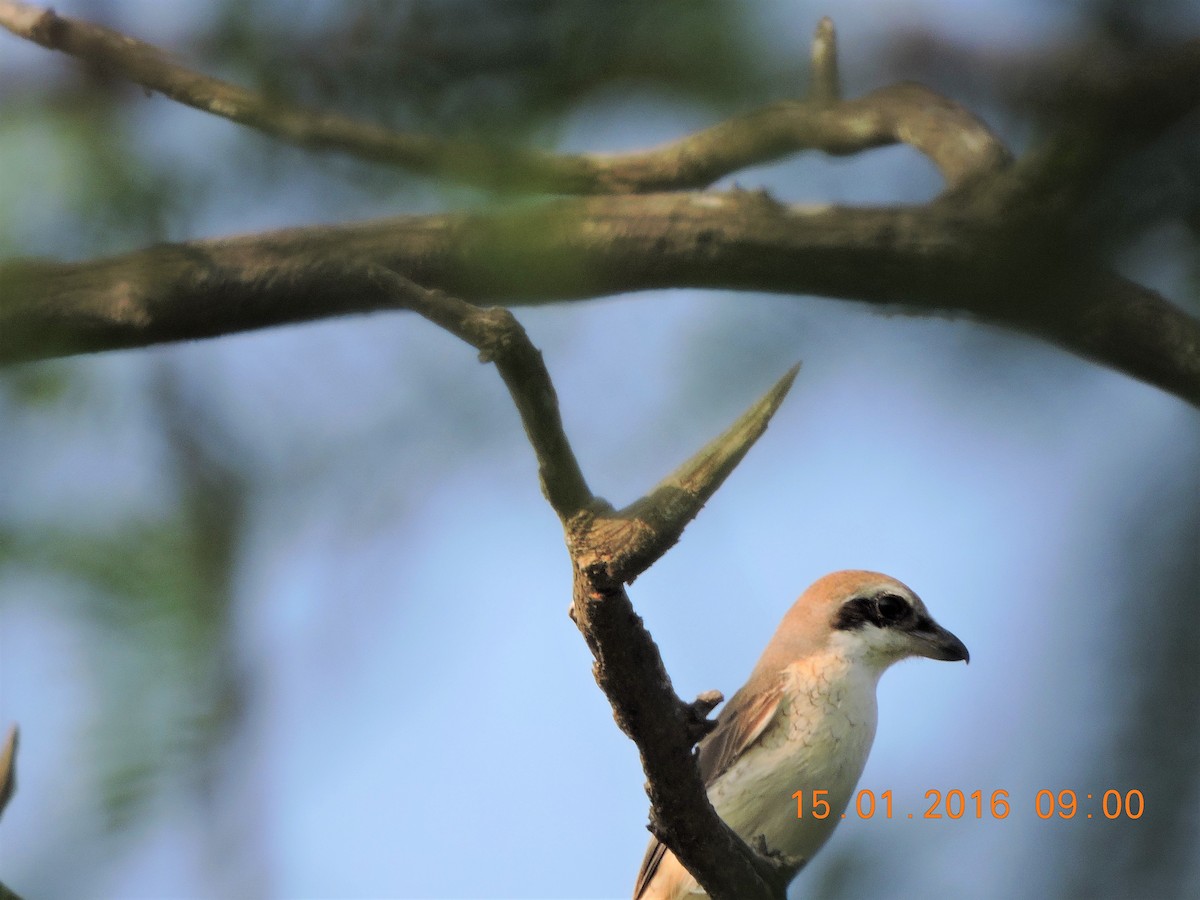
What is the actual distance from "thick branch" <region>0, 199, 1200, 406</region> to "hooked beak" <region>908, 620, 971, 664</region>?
232cm

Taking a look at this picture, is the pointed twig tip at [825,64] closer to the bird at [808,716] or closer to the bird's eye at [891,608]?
the bird at [808,716]

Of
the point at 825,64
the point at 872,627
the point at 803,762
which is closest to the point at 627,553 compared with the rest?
the point at 825,64

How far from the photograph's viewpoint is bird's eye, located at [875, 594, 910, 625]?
183 inches

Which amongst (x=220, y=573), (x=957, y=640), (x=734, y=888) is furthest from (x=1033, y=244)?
(x=957, y=640)

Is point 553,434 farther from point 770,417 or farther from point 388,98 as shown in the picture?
point 388,98

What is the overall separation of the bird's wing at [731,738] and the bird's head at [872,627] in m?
0.26

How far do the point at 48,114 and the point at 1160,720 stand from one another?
148 cm

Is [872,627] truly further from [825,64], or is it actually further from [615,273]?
[825,64]

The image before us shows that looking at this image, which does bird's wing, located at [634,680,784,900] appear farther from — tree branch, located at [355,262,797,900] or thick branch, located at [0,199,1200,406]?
thick branch, located at [0,199,1200,406]

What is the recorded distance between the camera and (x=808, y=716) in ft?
14.0

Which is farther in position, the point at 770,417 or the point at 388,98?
the point at 770,417

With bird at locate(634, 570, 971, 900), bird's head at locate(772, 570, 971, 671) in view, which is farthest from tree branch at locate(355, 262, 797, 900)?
bird's head at locate(772, 570, 971, 671)

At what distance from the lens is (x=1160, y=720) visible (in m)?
1.31

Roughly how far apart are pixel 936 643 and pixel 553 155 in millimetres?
3648
